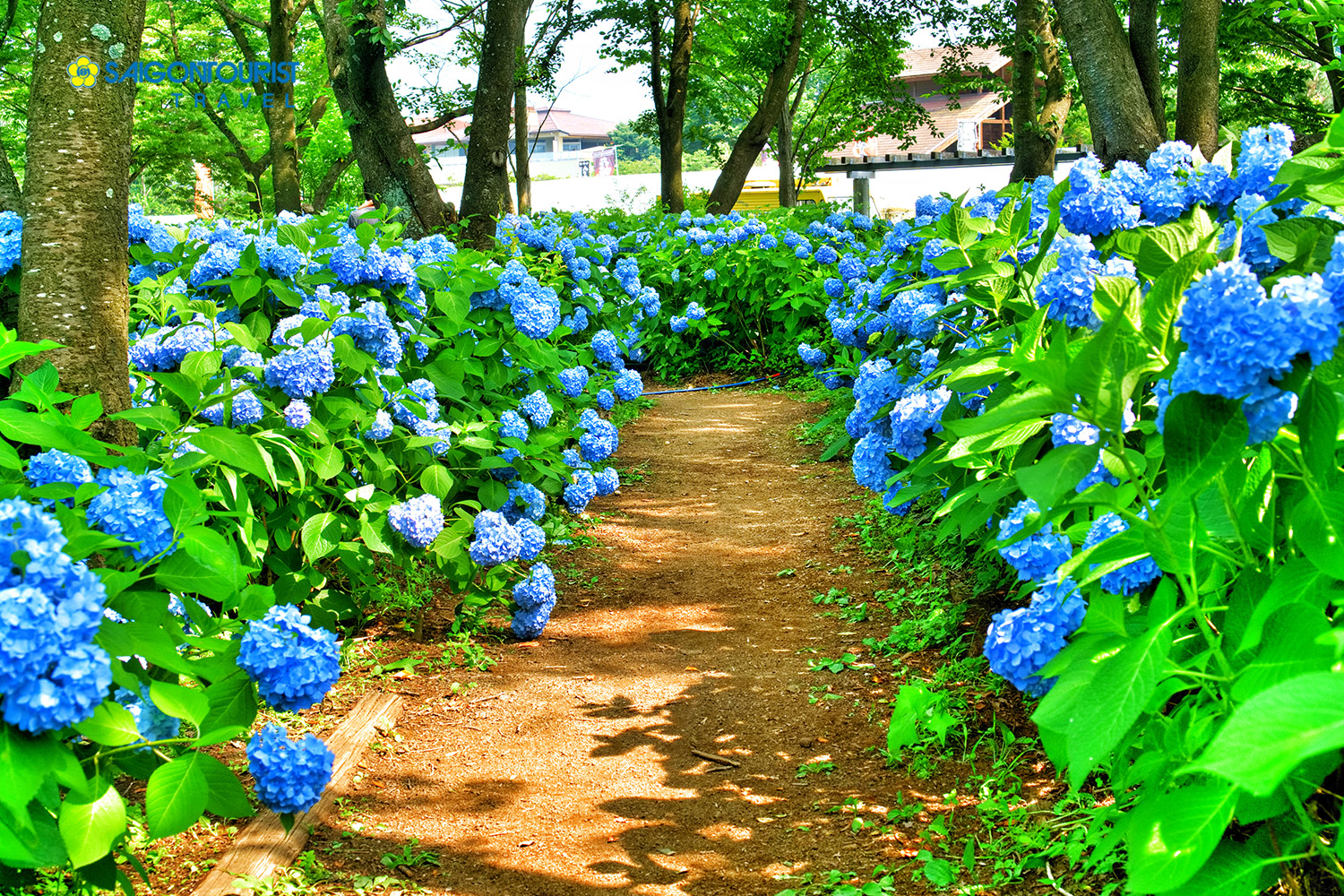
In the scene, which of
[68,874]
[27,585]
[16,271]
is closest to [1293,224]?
[27,585]

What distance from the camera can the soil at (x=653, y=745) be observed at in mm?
2592

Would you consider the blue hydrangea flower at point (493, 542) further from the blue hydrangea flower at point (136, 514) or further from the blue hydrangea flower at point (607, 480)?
the blue hydrangea flower at point (136, 514)

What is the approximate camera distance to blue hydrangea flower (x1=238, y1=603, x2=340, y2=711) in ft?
5.86

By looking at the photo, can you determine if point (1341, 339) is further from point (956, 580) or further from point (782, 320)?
point (782, 320)

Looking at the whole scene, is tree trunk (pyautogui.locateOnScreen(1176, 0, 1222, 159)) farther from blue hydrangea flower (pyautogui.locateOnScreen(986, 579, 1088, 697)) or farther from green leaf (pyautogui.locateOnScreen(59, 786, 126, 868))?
green leaf (pyautogui.locateOnScreen(59, 786, 126, 868))

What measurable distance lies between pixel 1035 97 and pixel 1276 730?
909cm

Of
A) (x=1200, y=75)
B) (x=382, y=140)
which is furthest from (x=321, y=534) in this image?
(x=1200, y=75)

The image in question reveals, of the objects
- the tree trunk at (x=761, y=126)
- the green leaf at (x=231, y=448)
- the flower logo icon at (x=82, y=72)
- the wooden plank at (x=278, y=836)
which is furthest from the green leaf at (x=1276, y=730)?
the tree trunk at (x=761, y=126)

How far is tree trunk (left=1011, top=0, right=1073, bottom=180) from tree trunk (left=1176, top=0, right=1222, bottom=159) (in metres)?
1.69

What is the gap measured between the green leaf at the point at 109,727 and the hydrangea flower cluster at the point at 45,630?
12 centimetres

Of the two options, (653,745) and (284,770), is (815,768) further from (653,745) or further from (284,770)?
(284,770)

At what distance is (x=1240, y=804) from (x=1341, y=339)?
59 cm

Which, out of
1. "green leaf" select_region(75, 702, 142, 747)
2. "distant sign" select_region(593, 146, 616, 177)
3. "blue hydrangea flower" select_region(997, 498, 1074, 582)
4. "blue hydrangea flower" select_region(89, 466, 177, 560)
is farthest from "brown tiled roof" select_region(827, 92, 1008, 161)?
"green leaf" select_region(75, 702, 142, 747)

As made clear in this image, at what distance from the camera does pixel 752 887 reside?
2455mm
